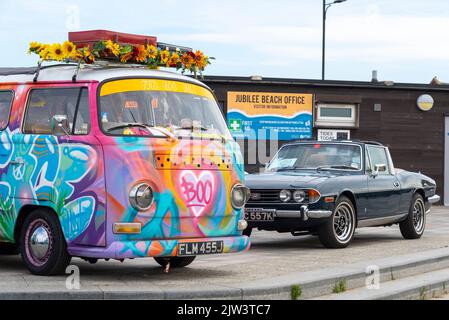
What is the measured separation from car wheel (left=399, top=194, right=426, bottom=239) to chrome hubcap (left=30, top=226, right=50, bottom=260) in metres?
7.73

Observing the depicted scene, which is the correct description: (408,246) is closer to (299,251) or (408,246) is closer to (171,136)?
(299,251)

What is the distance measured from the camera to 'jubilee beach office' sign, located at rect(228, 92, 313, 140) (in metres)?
26.5

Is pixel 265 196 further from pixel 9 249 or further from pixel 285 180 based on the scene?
pixel 9 249

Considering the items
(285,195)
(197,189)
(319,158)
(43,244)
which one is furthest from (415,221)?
(43,244)

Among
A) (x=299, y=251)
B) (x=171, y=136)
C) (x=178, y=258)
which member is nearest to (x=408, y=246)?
(x=299, y=251)

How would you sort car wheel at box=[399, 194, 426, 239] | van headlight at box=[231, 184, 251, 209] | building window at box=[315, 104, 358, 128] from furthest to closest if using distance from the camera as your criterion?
1. building window at box=[315, 104, 358, 128]
2. car wheel at box=[399, 194, 426, 239]
3. van headlight at box=[231, 184, 251, 209]

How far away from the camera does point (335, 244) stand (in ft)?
42.4

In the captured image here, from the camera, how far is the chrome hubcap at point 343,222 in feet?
43.0

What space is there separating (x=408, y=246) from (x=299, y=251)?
1940 mm

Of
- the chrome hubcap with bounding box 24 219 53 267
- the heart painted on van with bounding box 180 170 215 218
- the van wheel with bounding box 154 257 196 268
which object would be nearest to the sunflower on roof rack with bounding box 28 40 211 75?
the heart painted on van with bounding box 180 170 215 218

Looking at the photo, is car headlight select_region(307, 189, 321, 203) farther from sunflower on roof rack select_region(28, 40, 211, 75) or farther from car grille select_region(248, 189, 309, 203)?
sunflower on roof rack select_region(28, 40, 211, 75)

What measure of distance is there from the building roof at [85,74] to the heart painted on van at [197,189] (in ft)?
3.74

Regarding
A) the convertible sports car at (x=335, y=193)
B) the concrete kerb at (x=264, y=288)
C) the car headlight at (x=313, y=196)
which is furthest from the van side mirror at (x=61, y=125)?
the car headlight at (x=313, y=196)
